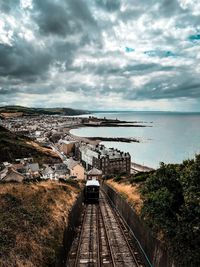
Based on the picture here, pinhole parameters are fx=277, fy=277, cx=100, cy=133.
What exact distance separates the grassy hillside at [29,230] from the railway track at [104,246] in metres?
2.22

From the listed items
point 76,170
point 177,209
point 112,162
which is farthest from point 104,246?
point 112,162

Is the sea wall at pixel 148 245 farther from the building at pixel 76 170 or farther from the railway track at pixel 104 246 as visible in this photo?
the building at pixel 76 170

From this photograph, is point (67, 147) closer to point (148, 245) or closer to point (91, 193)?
point (91, 193)

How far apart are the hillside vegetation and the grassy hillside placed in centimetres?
707

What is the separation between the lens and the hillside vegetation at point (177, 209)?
14.2 m

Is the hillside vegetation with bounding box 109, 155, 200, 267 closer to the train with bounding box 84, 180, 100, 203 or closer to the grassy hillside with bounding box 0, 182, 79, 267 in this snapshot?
the grassy hillside with bounding box 0, 182, 79, 267

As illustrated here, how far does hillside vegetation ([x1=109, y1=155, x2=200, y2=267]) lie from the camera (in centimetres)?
1418

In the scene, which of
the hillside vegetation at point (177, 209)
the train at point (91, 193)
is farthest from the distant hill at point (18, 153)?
the hillside vegetation at point (177, 209)

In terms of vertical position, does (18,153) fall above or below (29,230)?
below

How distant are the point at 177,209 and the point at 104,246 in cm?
896

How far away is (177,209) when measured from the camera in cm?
1745

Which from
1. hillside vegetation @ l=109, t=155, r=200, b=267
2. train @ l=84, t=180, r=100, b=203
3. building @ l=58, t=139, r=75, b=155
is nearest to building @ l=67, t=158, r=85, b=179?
train @ l=84, t=180, r=100, b=203

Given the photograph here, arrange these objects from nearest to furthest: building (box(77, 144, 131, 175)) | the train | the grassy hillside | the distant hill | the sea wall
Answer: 1. the grassy hillside
2. the sea wall
3. the train
4. building (box(77, 144, 131, 175))
5. the distant hill

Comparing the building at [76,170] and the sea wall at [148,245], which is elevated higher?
the sea wall at [148,245]
